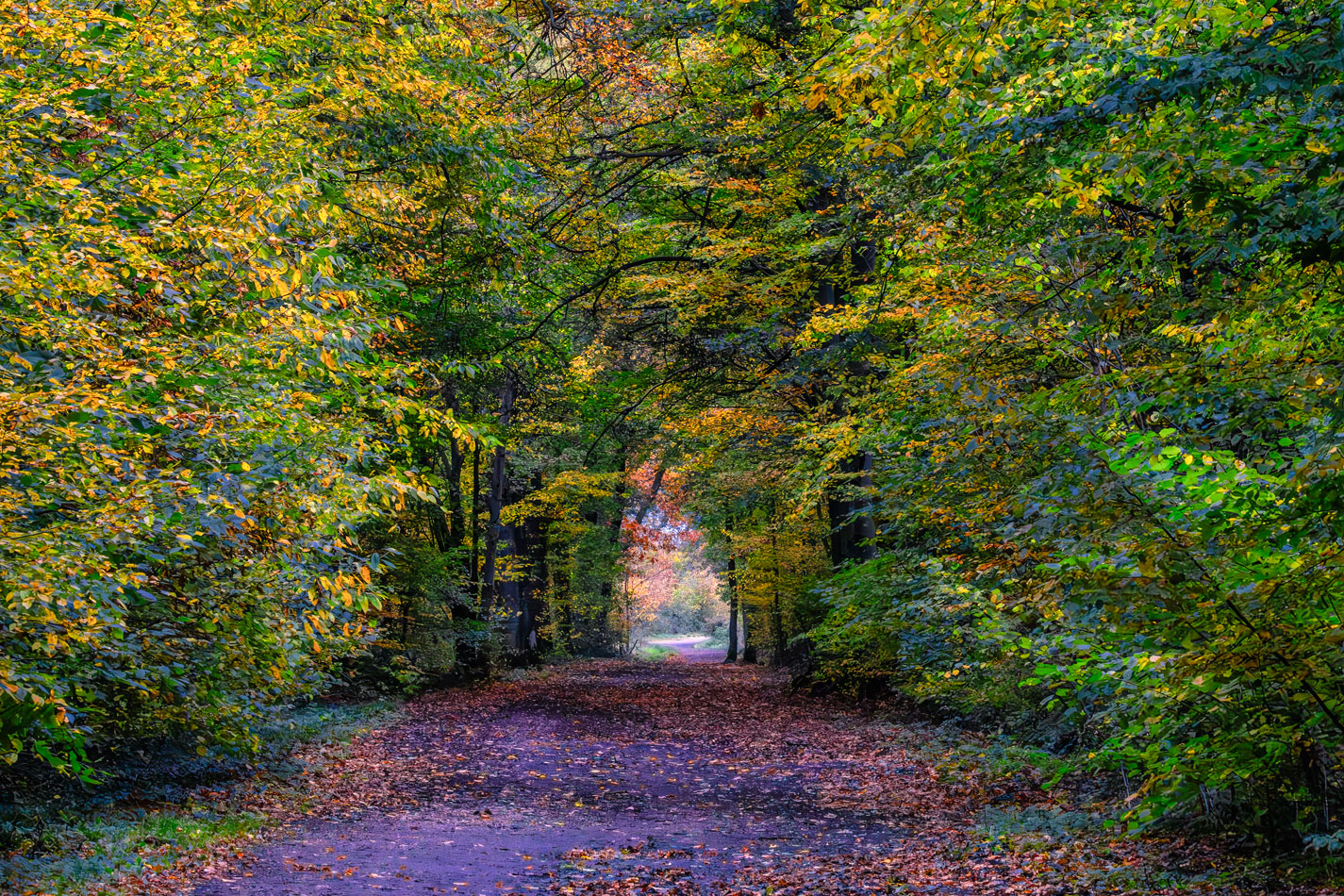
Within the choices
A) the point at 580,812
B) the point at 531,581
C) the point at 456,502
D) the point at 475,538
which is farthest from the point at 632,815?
the point at 531,581

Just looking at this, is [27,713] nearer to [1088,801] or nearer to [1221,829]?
[1221,829]

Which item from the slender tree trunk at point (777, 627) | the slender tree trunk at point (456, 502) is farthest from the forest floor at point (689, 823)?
the slender tree trunk at point (777, 627)

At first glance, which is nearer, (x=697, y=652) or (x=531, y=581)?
(x=531, y=581)

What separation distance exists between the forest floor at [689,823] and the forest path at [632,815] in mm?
32

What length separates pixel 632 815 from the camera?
31.6 ft

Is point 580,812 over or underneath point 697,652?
over

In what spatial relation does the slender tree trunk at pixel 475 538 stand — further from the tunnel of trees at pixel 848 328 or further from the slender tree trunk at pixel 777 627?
the tunnel of trees at pixel 848 328

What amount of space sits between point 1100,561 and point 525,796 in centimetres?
784

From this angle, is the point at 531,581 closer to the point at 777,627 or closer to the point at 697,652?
the point at 777,627

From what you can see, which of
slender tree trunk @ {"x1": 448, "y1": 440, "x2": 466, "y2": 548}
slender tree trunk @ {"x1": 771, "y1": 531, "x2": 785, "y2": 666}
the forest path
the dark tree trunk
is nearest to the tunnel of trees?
the forest path

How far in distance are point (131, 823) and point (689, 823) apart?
484cm

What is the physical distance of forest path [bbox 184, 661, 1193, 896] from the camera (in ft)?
22.6

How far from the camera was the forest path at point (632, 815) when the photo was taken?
22.6 feet

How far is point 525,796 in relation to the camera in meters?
10.5
